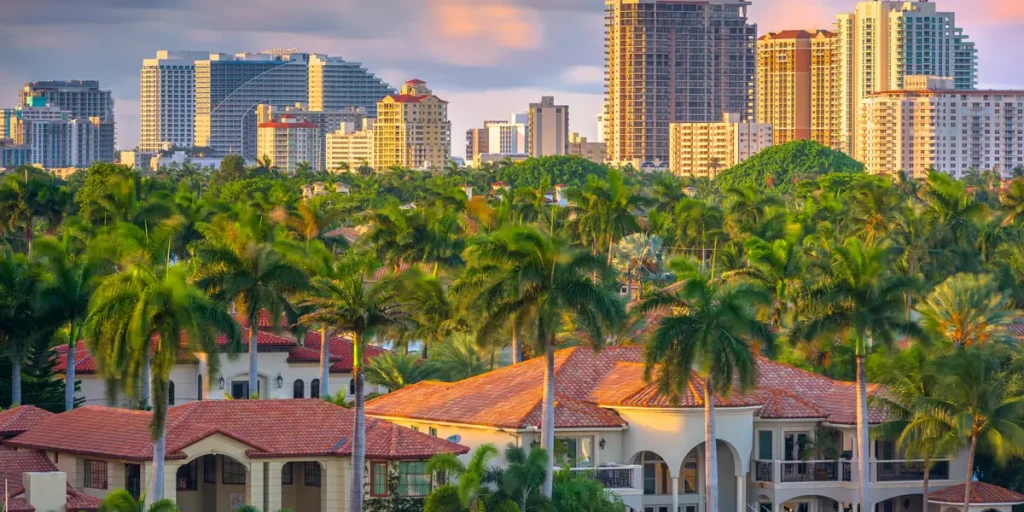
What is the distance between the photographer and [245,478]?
53406 millimetres

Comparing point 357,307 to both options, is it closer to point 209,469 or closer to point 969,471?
point 209,469

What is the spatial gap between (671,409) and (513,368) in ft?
25.9

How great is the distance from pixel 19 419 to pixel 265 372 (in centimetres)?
2047

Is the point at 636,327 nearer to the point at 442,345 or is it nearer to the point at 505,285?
the point at 442,345

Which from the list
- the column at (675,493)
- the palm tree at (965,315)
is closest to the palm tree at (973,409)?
the column at (675,493)

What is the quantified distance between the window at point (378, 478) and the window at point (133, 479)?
5.94 m

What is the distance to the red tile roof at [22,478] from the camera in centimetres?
4716

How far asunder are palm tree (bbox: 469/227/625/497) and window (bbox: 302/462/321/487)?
5.71 meters

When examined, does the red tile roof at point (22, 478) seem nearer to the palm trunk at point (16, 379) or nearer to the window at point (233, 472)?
the window at point (233, 472)

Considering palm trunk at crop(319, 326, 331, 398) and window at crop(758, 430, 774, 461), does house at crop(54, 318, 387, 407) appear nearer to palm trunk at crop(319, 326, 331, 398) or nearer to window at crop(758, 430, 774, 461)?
palm trunk at crop(319, 326, 331, 398)

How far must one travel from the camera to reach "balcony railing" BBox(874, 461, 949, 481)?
2424 inches

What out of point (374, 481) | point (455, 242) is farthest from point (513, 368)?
point (455, 242)

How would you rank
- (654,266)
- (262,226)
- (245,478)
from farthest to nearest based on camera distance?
(654,266) < (262,226) < (245,478)

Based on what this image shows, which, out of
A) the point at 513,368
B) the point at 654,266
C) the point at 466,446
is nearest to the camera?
the point at 466,446
